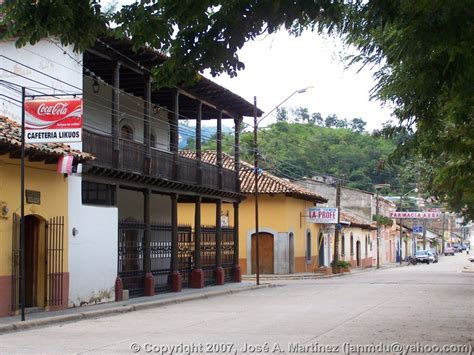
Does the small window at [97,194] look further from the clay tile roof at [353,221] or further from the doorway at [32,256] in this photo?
the clay tile roof at [353,221]

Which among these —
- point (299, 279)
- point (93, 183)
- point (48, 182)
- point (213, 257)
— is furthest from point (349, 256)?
point (48, 182)

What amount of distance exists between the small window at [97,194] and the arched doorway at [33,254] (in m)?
3.29

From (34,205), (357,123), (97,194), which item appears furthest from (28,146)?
(357,123)

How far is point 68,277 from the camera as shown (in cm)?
1866

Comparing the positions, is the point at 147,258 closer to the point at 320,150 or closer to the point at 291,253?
the point at 291,253

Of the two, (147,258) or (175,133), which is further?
(175,133)

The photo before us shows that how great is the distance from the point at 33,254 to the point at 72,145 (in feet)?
10.4

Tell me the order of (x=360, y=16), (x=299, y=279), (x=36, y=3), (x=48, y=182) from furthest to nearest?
1. (x=299, y=279)
2. (x=48, y=182)
3. (x=360, y=16)
4. (x=36, y=3)

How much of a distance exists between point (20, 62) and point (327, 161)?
46301 mm

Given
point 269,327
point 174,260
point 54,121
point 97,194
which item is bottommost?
point 269,327

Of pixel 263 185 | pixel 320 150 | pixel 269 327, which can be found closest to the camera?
pixel 269 327

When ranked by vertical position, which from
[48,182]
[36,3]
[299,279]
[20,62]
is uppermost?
[20,62]

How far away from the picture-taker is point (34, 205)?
1728cm

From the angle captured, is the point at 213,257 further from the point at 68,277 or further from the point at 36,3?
the point at 36,3
